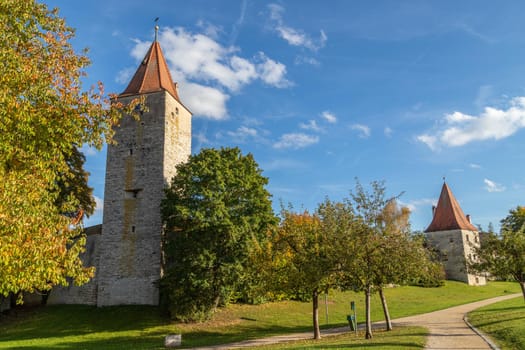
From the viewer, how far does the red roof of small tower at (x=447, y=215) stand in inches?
2201

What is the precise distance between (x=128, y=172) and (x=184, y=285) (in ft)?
30.6

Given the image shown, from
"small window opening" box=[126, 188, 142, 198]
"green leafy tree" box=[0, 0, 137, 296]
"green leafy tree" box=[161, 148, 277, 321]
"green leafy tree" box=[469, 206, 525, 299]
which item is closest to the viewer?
"green leafy tree" box=[0, 0, 137, 296]

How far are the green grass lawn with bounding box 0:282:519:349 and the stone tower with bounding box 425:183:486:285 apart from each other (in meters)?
26.1

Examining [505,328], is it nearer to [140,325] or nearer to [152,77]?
[140,325]

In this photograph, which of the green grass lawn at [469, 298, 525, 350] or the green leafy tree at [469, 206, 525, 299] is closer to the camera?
the green grass lawn at [469, 298, 525, 350]

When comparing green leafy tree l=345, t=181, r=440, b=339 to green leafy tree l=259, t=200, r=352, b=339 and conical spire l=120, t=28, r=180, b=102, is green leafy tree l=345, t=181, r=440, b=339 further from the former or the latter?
conical spire l=120, t=28, r=180, b=102

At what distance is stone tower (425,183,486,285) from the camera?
176ft

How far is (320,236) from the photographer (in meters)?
17.4

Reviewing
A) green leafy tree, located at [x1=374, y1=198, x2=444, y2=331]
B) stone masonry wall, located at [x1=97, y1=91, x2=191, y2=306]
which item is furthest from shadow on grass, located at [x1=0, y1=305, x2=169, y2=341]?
green leafy tree, located at [x1=374, y1=198, x2=444, y2=331]

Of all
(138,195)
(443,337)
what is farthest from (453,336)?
(138,195)

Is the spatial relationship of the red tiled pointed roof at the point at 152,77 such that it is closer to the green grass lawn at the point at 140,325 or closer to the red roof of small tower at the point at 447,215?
the green grass lawn at the point at 140,325

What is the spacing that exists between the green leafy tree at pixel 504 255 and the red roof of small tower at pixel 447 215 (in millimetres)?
37528

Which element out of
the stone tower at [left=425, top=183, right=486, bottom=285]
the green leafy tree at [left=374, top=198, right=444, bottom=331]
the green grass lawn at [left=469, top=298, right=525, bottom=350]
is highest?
the stone tower at [left=425, top=183, right=486, bottom=285]

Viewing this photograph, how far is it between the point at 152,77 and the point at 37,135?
23182 mm
